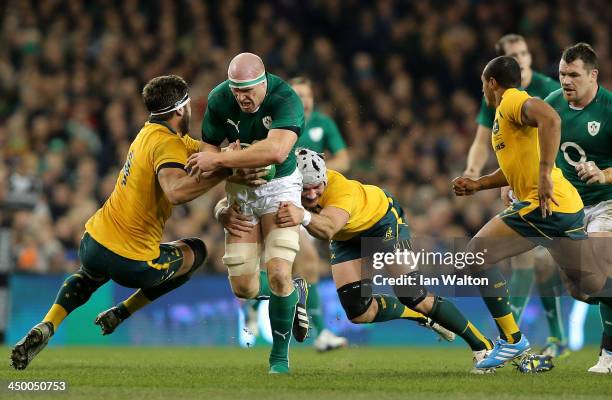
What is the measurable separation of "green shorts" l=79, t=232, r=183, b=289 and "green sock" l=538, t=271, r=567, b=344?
3.59m

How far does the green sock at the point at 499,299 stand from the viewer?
7.59 meters

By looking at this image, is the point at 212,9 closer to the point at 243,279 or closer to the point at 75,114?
the point at 75,114

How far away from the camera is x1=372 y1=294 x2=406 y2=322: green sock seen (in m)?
7.84

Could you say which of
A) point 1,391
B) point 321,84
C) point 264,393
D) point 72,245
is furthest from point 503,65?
point 321,84

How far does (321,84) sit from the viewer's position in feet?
51.3

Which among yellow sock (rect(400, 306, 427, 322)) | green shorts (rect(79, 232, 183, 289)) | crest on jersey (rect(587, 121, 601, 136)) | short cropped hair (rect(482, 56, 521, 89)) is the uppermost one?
short cropped hair (rect(482, 56, 521, 89))

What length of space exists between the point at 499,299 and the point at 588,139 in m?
1.55

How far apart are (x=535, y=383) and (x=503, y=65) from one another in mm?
2186

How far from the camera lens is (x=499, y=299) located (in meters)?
7.60

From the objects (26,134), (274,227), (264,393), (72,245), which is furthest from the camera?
(26,134)

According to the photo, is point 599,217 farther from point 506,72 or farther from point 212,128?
point 212,128

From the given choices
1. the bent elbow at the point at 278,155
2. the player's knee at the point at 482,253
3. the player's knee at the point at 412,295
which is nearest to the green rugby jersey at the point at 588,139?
the player's knee at the point at 482,253

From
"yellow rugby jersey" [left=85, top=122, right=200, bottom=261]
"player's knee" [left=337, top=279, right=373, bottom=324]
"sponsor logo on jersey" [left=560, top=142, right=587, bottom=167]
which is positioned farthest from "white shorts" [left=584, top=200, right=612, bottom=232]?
"yellow rugby jersey" [left=85, top=122, right=200, bottom=261]

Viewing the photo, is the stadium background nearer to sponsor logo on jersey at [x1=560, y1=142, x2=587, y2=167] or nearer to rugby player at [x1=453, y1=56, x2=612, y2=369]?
sponsor logo on jersey at [x1=560, y1=142, x2=587, y2=167]
